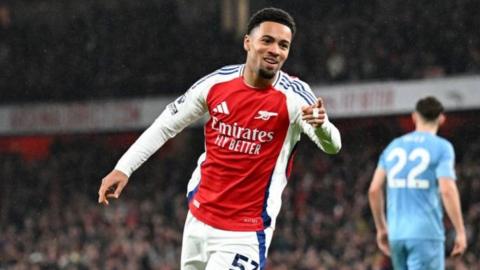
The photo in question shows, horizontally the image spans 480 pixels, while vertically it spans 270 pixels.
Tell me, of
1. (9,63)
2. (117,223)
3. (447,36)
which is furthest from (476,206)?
(9,63)

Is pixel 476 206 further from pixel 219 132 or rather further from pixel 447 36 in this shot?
pixel 219 132

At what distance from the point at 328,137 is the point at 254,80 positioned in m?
0.54

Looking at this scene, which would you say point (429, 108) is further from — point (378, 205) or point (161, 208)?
point (161, 208)

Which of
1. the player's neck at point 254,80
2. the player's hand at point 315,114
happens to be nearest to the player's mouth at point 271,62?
the player's neck at point 254,80

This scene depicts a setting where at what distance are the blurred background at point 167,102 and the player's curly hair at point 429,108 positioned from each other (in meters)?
6.76

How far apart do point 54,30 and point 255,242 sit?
20.9 m

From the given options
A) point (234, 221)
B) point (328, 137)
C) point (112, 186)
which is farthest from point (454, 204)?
point (112, 186)

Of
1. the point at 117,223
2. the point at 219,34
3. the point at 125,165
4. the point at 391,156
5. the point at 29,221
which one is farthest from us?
the point at 219,34

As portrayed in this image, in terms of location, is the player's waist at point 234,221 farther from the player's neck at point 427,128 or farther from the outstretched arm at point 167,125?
the player's neck at point 427,128

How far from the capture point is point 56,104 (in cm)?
2312

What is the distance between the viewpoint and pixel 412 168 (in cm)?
686

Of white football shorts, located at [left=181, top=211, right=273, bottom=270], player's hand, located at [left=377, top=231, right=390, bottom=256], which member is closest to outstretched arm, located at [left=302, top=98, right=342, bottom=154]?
white football shorts, located at [left=181, top=211, right=273, bottom=270]

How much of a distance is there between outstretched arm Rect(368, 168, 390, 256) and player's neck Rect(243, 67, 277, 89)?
7.11 feet

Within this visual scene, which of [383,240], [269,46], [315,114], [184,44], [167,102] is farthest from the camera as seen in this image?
[184,44]
